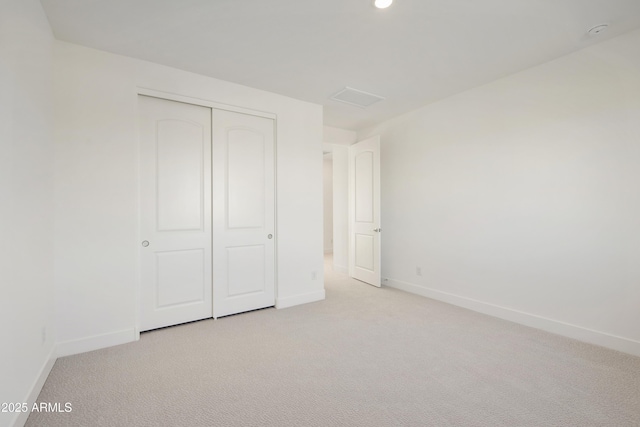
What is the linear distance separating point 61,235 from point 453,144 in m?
4.21

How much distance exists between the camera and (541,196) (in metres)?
2.85

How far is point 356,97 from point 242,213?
2030 millimetres

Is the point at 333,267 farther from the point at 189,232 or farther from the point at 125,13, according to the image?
the point at 125,13

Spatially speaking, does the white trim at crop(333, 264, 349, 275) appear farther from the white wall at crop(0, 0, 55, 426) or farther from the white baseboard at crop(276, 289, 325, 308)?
the white wall at crop(0, 0, 55, 426)

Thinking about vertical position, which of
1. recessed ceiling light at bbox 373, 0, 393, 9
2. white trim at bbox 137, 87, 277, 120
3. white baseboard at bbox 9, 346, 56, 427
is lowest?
white baseboard at bbox 9, 346, 56, 427

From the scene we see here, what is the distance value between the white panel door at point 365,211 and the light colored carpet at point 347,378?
5.25 ft

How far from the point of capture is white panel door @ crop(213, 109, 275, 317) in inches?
124

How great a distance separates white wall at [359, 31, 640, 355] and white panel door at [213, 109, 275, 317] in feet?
7.07

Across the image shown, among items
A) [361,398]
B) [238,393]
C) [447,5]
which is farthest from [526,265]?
[238,393]

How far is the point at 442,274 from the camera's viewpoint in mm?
3791

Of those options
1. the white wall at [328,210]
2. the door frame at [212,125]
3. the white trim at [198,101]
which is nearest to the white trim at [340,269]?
the door frame at [212,125]

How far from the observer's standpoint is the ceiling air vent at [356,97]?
11.3ft

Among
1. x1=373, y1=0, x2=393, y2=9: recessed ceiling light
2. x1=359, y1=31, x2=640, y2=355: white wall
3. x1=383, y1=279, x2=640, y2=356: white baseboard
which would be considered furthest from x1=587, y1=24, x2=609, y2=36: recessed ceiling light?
x1=383, y1=279, x2=640, y2=356: white baseboard

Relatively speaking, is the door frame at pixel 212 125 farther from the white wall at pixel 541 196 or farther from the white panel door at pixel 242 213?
the white wall at pixel 541 196
